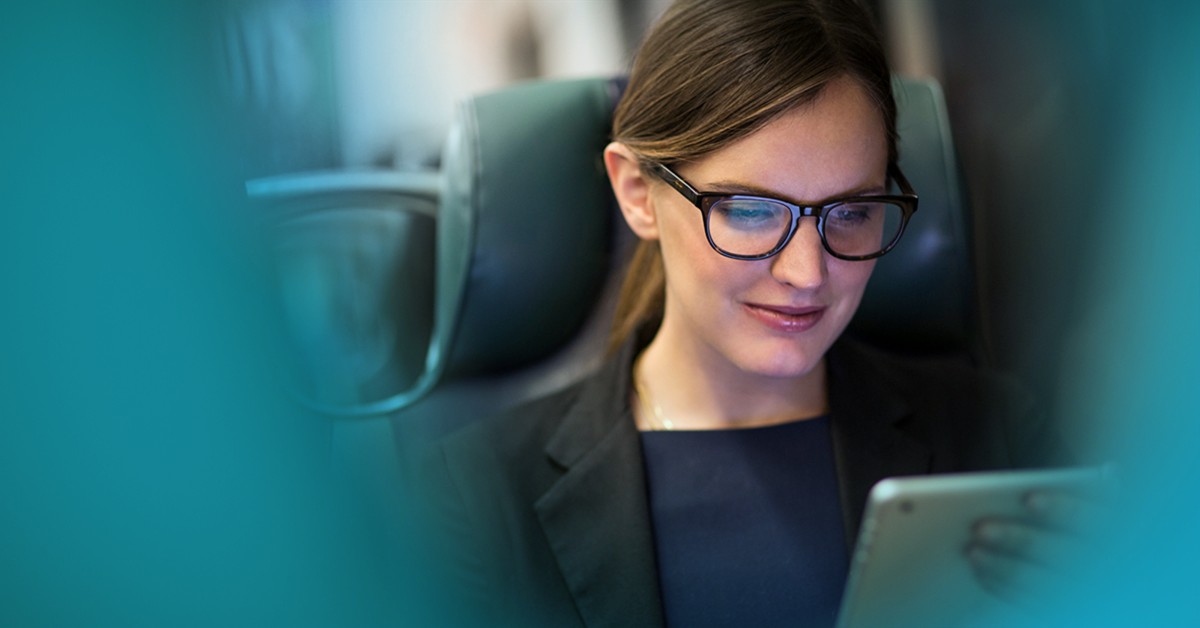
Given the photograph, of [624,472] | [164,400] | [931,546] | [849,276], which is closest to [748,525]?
[624,472]

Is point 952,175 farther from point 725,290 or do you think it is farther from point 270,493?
point 270,493

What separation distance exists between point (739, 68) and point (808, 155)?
3.2 inches

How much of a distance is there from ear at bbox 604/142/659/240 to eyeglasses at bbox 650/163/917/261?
10 centimetres

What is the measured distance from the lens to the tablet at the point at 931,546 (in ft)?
1.60

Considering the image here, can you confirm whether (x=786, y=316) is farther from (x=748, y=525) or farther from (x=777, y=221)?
(x=748, y=525)

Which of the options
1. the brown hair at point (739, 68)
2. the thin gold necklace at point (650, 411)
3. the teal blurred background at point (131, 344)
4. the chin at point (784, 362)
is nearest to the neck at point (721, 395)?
the thin gold necklace at point (650, 411)

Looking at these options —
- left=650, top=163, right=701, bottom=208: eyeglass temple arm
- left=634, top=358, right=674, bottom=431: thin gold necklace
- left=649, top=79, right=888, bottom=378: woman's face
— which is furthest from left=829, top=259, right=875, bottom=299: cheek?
left=634, top=358, right=674, bottom=431: thin gold necklace

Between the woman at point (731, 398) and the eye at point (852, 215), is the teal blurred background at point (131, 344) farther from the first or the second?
the eye at point (852, 215)

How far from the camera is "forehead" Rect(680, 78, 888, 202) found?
27.4 inches

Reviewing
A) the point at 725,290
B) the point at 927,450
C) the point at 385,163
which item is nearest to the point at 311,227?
the point at 385,163

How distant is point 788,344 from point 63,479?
517mm

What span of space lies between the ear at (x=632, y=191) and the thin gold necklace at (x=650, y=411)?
0.55 feet

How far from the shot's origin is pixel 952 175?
1.05 meters

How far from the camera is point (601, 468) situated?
0.85 m
